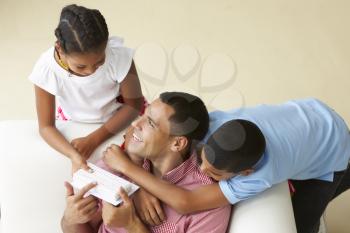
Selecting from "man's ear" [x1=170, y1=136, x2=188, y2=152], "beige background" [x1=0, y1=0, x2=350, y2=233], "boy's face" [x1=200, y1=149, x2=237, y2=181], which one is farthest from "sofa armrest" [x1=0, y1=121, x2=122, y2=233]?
"beige background" [x1=0, y1=0, x2=350, y2=233]

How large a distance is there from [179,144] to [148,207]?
0.20 meters

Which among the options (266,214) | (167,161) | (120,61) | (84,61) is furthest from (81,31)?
(266,214)

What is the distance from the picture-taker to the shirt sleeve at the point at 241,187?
1.18 meters

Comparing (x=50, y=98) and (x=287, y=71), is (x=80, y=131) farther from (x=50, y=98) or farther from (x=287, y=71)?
(x=287, y=71)

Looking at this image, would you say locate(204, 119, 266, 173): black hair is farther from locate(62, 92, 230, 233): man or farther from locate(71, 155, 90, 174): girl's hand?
locate(71, 155, 90, 174): girl's hand

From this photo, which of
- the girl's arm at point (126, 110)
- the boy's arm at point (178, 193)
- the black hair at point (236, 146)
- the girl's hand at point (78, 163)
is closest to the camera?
the black hair at point (236, 146)

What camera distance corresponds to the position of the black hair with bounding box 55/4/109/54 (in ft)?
3.99

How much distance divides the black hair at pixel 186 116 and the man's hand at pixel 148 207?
0.19 m

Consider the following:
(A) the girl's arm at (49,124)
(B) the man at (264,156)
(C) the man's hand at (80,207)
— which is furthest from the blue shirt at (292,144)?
(A) the girl's arm at (49,124)

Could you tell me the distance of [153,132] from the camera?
1.25 metres

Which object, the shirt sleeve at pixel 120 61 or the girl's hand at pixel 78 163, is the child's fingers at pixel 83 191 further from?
the shirt sleeve at pixel 120 61

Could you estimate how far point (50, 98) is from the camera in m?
1.44

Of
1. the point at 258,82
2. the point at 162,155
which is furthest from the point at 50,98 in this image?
the point at 258,82

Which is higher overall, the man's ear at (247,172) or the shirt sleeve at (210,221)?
the man's ear at (247,172)
